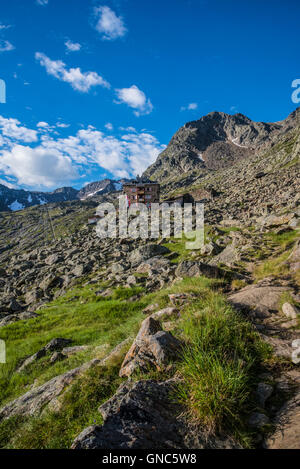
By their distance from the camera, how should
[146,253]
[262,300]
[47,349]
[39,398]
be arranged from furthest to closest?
[146,253] → [47,349] → [262,300] → [39,398]

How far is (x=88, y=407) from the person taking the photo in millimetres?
3734

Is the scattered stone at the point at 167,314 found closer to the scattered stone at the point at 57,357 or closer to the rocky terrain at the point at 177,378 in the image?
the rocky terrain at the point at 177,378

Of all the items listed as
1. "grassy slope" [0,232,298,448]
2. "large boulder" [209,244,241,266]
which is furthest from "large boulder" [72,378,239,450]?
"large boulder" [209,244,241,266]

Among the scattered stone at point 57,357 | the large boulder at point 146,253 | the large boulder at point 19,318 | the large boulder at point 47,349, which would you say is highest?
the large boulder at point 146,253

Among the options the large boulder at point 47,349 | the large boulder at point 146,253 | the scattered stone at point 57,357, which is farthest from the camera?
the large boulder at point 146,253

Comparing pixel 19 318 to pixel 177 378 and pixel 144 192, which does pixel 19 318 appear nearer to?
pixel 177 378

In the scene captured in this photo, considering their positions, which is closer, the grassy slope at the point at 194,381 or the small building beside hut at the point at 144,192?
the grassy slope at the point at 194,381

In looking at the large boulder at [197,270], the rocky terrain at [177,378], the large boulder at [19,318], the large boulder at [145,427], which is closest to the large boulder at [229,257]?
the large boulder at [197,270]

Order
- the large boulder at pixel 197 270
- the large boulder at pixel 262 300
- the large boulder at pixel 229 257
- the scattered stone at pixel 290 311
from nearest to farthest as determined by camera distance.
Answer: the scattered stone at pixel 290 311 → the large boulder at pixel 262 300 → the large boulder at pixel 197 270 → the large boulder at pixel 229 257

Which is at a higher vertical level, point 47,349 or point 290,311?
point 290,311

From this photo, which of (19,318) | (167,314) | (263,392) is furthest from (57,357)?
(19,318)

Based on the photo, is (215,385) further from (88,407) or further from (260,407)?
→ (88,407)

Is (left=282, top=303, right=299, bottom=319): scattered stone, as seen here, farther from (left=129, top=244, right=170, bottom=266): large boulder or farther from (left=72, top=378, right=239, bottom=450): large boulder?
(left=129, top=244, right=170, bottom=266): large boulder

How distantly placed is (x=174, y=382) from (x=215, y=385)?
743mm
